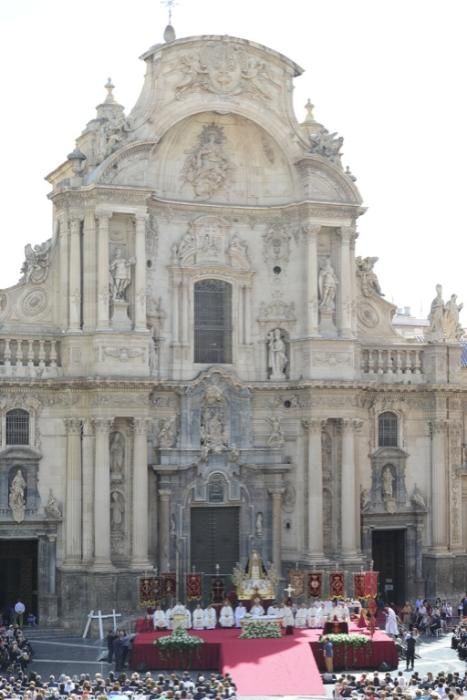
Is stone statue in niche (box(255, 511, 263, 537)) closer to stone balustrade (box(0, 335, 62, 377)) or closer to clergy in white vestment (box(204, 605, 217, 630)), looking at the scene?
clergy in white vestment (box(204, 605, 217, 630))

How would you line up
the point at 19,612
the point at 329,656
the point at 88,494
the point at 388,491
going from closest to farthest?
the point at 329,656 < the point at 19,612 < the point at 88,494 < the point at 388,491

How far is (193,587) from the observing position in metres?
49.8

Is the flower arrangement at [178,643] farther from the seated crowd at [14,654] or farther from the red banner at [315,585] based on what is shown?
the red banner at [315,585]

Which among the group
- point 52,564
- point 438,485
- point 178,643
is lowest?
point 178,643

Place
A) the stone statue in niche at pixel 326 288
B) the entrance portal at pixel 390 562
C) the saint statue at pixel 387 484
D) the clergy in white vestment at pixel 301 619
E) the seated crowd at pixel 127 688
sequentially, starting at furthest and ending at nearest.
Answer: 1. the entrance portal at pixel 390 562
2. the saint statue at pixel 387 484
3. the stone statue in niche at pixel 326 288
4. the clergy in white vestment at pixel 301 619
5. the seated crowd at pixel 127 688

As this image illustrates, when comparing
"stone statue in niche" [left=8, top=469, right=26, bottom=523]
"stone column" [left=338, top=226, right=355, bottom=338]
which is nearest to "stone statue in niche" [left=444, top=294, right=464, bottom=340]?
"stone column" [left=338, top=226, right=355, bottom=338]

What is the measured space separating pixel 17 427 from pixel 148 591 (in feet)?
→ 23.7

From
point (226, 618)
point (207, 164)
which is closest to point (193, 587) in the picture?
point (226, 618)

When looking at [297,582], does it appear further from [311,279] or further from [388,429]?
[311,279]

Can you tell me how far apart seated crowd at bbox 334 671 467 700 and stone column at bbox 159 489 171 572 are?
12214 millimetres

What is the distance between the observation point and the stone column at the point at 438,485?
54406 millimetres

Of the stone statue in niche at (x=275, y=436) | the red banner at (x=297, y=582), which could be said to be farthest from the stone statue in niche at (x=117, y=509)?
the red banner at (x=297, y=582)

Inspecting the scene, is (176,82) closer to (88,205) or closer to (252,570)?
(88,205)

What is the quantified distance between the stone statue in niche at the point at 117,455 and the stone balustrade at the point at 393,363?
32.5 ft
